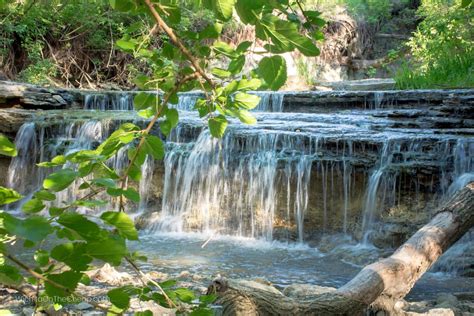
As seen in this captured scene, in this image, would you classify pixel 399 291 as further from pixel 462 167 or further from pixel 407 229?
pixel 462 167

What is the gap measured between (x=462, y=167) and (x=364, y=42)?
1422 centimetres

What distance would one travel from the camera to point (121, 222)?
73 centimetres

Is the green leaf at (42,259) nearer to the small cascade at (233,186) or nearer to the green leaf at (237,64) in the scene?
the green leaf at (237,64)

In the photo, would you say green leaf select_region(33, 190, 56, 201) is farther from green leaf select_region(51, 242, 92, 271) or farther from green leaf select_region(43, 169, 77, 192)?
green leaf select_region(51, 242, 92, 271)

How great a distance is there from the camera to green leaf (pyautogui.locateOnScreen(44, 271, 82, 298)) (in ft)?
2.33

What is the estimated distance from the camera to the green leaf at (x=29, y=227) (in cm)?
57

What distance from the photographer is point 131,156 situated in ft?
3.28

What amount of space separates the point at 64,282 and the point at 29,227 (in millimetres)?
156

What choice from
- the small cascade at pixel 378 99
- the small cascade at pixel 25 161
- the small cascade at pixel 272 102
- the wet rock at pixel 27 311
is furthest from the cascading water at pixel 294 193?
the small cascade at pixel 272 102

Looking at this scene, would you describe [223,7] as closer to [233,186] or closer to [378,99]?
[233,186]

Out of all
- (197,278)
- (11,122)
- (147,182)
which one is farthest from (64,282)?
(11,122)

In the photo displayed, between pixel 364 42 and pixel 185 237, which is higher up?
pixel 364 42

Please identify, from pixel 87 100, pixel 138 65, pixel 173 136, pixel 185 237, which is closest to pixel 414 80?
pixel 173 136

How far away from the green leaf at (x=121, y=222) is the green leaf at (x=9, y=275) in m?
0.22
